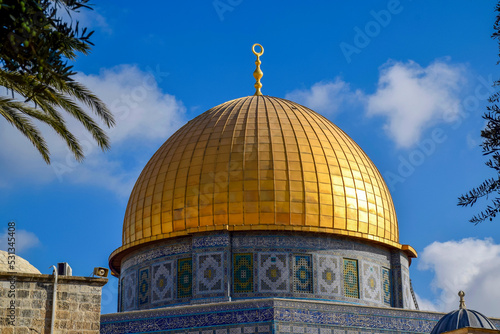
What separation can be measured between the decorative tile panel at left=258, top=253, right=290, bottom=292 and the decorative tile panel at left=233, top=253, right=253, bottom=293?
0.20 meters

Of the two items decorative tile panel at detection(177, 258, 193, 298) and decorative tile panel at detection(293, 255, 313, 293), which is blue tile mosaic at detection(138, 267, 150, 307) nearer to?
decorative tile panel at detection(177, 258, 193, 298)

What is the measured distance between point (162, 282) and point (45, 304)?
7659 millimetres

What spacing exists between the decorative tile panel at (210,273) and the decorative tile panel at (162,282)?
2.27 ft

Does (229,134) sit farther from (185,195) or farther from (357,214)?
(357,214)

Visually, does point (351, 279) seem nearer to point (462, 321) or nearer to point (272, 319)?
point (272, 319)

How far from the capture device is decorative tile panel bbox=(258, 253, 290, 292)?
59.2 feet

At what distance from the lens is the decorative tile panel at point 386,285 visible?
A: 19.3m

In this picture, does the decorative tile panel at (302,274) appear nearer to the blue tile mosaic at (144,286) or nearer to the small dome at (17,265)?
the blue tile mosaic at (144,286)

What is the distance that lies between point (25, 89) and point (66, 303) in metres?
3.05

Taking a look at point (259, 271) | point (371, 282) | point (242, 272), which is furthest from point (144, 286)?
point (371, 282)

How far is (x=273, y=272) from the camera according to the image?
18.2 m

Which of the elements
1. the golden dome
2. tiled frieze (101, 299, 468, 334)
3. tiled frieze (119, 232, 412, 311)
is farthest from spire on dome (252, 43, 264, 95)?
tiled frieze (101, 299, 468, 334)

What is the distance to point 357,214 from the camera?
19.2 meters

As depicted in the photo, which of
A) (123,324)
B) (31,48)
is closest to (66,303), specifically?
(31,48)
